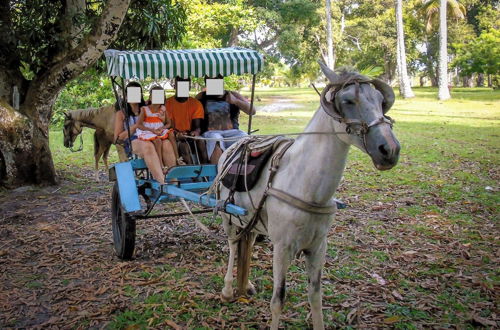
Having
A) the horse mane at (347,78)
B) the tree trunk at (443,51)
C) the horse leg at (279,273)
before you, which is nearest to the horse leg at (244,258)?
the horse leg at (279,273)

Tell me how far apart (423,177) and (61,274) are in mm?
7643

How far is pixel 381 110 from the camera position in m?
3.20

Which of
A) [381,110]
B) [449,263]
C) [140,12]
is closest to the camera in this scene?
[381,110]

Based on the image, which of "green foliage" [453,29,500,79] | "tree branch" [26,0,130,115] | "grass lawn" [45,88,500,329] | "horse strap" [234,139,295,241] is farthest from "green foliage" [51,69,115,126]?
"green foliage" [453,29,500,79]

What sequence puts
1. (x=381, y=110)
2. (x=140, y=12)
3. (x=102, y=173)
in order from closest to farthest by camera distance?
(x=381, y=110)
(x=140, y=12)
(x=102, y=173)

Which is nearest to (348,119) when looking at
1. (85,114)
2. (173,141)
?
(173,141)

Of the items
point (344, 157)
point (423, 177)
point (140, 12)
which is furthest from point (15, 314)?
point (423, 177)

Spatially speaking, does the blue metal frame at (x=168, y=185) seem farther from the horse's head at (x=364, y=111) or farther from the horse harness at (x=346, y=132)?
the horse's head at (x=364, y=111)

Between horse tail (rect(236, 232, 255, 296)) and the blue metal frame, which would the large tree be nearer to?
the blue metal frame

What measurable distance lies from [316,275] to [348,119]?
1.42 metres

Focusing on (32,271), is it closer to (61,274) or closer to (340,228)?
(61,274)

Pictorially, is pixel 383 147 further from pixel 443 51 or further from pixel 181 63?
pixel 443 51

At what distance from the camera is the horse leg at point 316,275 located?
384 centimetres

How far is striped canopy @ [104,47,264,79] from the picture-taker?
537 centimetres
